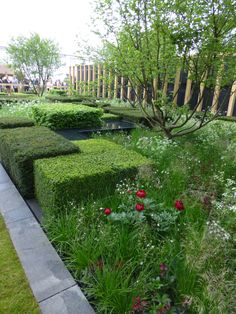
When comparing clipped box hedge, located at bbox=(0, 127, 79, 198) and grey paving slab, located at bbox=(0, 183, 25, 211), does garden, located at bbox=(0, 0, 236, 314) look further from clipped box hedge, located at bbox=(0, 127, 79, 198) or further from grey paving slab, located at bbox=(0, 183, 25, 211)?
grey paving slab, located at bbox=(0, 183, 25, 211)

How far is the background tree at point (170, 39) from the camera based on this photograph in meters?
4.46

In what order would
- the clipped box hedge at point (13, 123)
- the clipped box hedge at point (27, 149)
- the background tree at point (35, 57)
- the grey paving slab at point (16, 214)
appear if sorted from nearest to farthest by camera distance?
the grey paving slab at point (16, 214) → the clipped box hedge at point (27, 149) → the clipped box hedge at point (13, 123) → the background tree at point (35, 57)

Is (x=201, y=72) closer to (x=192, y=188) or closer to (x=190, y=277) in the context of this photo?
(x=192, y=188)

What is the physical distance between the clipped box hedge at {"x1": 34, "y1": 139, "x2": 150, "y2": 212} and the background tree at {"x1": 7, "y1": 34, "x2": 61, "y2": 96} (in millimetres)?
15727

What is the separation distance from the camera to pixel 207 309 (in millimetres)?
1774

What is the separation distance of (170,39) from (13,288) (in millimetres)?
5008

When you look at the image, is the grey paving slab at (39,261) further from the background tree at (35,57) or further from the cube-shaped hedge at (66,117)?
the background tree at (35,57)

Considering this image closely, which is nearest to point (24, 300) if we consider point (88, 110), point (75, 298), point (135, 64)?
point (75, 298)

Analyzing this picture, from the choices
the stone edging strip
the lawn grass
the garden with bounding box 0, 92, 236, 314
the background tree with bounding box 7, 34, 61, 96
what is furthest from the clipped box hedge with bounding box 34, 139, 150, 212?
the background tree with bounding box 7, 34, 61, 96

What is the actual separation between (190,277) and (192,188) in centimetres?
199

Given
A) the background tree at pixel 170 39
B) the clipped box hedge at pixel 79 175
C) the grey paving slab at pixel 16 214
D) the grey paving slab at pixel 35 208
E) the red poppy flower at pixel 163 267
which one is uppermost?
the background tree at pixel 170 39

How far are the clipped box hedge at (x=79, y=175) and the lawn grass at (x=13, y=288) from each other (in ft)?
2.31

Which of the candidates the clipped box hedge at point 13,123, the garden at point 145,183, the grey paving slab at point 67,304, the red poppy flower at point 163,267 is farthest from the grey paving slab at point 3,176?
the red poppy flower at point 163,267

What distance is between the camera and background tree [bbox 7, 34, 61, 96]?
16.2 m
